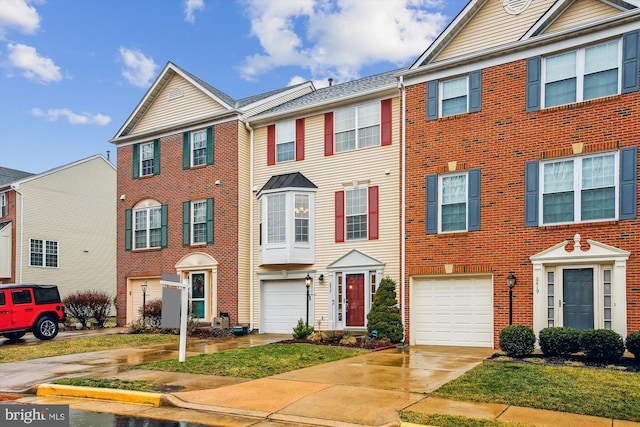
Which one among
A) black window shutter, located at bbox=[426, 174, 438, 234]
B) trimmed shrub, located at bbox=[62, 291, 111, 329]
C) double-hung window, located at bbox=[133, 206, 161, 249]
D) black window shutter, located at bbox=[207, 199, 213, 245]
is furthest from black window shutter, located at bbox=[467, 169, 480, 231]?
trimmed shrub, located at bbox=[62, 291, 111, 329]

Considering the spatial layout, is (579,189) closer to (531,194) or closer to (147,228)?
(531,194)

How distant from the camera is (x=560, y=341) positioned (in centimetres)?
1340

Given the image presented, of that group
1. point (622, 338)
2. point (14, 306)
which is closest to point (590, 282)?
point (622, 338)

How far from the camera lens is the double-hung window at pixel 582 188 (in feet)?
46.7

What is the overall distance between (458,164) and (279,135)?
7.93 metres

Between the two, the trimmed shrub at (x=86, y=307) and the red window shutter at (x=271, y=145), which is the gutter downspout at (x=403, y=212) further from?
the trimmed shrub at (x=86, y=307)

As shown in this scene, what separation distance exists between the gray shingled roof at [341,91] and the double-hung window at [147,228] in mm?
6708

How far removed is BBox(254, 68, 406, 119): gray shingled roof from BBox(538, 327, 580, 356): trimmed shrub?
938 cm

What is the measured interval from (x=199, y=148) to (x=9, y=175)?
19970 millimetres

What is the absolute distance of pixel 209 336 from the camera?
21.0 m

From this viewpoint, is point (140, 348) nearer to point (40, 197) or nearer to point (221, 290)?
point (221, 290)

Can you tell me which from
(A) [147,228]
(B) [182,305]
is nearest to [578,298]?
(B) [182,305]

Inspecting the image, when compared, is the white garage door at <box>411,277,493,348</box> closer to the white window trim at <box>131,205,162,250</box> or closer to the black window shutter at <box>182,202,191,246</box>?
the black window shutter at <box>182,202,191,246</box>

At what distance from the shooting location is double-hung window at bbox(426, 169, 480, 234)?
16.8 m
